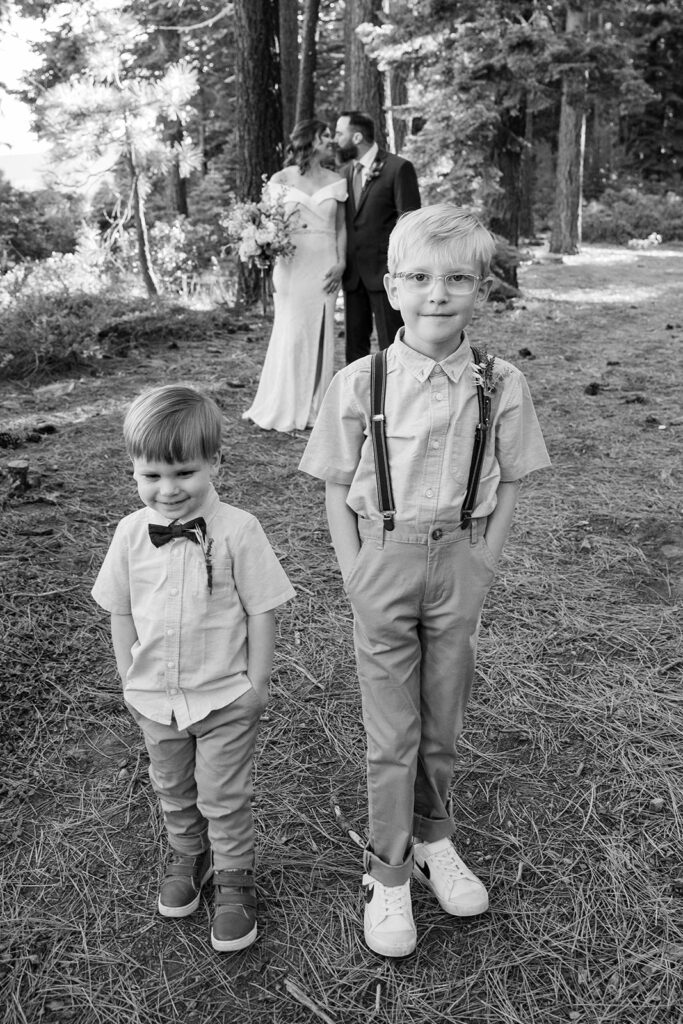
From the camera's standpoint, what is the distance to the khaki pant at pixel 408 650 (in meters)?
1.97

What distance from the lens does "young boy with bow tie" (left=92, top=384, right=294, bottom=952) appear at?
193 centimetres

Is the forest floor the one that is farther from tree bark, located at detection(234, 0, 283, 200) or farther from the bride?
tree bark, located at detection(234, 0, 283, 200)

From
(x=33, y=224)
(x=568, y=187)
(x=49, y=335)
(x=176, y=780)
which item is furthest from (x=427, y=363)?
(x=568, y=187)

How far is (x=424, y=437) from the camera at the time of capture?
6.44 feet

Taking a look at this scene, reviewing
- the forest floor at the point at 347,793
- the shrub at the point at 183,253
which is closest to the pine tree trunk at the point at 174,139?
the shrub at the point at 183,253

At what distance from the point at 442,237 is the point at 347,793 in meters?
1.67

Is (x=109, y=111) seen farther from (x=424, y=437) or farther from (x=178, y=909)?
(x=178, y=909)

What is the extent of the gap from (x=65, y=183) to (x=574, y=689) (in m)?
9.31

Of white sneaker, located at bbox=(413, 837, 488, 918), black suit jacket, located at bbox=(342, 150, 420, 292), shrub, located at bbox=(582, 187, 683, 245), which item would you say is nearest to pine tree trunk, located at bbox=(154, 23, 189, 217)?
shrub, located at bbox=(582, 187, 683, 245)

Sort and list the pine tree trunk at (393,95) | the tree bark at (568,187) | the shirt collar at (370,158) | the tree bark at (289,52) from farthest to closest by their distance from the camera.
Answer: the tree bark at (568,187)
the tree bark at (289,52)
the pine tree trunk at (393,95)
the shirt collar at (370,158)

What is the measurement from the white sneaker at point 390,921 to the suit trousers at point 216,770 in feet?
1.06

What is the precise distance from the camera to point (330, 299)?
6414 mm

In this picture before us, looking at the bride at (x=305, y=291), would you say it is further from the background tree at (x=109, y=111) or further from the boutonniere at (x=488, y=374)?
the boutonniere at (x=488, y=374)

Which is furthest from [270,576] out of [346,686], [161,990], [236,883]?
[346,686]
